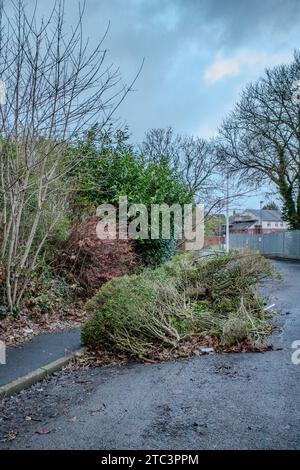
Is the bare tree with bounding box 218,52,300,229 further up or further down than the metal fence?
further up

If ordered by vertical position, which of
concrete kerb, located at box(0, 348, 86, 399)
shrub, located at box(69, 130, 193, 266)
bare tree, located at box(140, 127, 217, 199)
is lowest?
concrete kerb, located at box(0, 348, 86, 399)

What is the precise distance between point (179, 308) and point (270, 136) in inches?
809

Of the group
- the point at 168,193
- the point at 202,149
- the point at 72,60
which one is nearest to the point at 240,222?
the point at 202,149

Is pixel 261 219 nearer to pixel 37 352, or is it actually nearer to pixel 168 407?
pixel 37 352

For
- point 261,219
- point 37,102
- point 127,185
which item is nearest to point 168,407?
point 37,102

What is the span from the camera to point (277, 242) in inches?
1185

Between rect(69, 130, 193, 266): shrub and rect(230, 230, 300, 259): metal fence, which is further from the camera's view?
rect(230, 230, 300, 259): metal fence

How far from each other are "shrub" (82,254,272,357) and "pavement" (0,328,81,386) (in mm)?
452

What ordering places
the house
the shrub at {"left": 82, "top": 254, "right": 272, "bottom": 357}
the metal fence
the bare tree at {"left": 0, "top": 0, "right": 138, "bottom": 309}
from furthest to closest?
the house < the metal fence < the bare tree at {"left": 0, "top": 0, "right": 138, "bottom": 309} < the shrub at {"left": 82, "top": 254, "right": 272, "bottom": 357}

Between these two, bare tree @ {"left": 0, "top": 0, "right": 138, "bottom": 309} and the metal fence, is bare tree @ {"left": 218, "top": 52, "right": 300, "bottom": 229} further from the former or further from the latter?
bare tree @ {"left": 0, "top": 0, "right": 138, "bottom": 309}

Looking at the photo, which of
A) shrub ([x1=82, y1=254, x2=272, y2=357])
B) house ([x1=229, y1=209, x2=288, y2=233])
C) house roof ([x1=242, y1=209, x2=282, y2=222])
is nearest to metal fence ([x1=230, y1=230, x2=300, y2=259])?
shrub ([x1=82, y1=254, x2=272, y2=357])

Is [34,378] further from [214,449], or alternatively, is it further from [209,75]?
[209,75]

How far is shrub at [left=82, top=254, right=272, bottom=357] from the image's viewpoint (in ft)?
17.9

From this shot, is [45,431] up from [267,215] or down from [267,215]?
down
